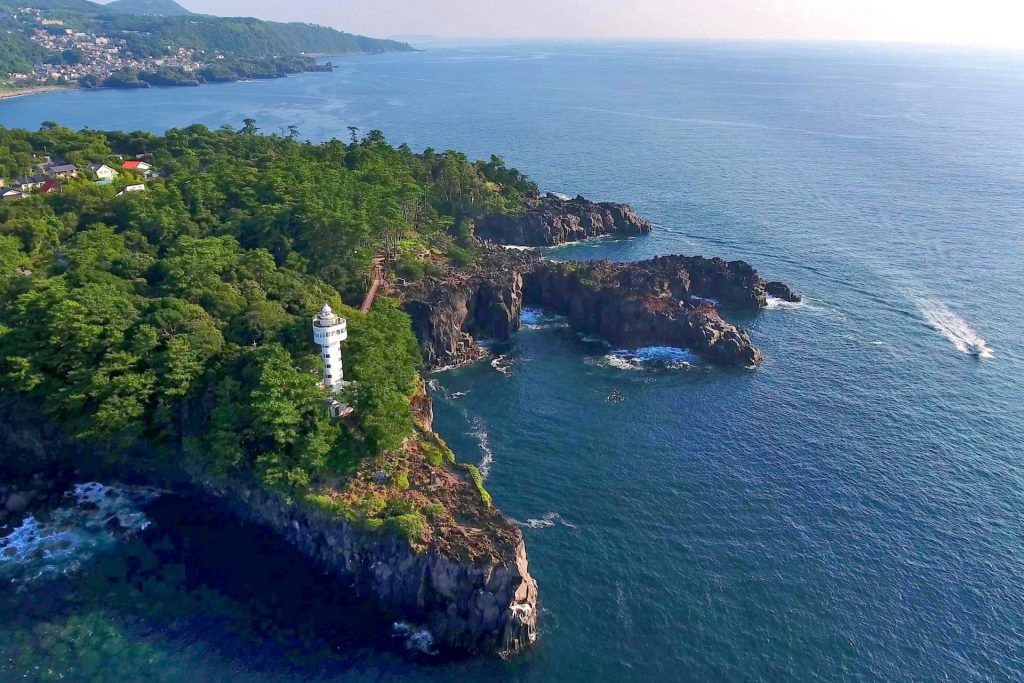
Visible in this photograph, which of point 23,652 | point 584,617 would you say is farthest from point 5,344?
point 584,617

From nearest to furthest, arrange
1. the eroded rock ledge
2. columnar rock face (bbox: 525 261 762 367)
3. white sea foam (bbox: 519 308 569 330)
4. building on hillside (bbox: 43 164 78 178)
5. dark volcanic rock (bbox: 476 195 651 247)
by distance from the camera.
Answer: columnar rock face (bbox: 525 261 762 367), the eroded rock ledge, white sea foam (bbox: 519 308 569 330), building on hillside (bbox: 43 164 78 178), dark volcanic rock (bbox: 476 195 651 247)

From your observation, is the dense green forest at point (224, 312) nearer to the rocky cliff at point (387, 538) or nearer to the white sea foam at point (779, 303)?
the rocky cliff at point (387, 538)

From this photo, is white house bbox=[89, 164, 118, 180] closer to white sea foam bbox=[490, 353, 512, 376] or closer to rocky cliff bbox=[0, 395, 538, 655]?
rocky cliff bbox=[0, 395, 538, 655]

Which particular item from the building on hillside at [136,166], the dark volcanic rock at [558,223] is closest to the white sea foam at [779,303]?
the dark volcanic rock at [558,223]

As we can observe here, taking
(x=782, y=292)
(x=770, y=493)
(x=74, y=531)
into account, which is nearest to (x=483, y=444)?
(x=770, y=493)

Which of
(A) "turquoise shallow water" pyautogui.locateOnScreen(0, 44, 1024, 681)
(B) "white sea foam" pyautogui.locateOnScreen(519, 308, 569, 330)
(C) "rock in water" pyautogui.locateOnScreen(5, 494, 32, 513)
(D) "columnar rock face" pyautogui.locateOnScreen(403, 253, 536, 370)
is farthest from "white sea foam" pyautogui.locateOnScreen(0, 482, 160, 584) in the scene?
(B) "white sea foam" pyautogui.locateOnScreen(519, 308, 569, 330)
